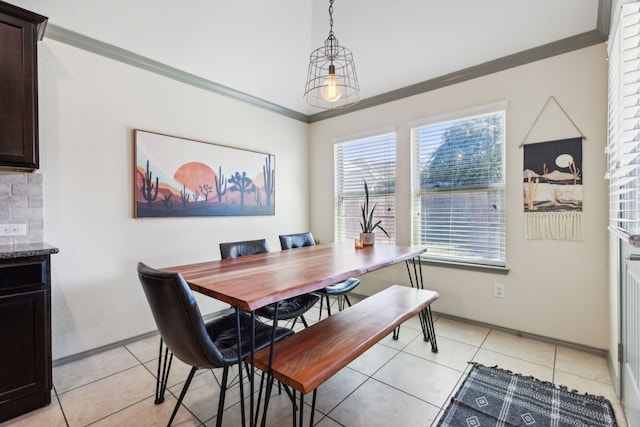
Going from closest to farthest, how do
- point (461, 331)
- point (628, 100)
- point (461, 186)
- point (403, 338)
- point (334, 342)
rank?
point (628, 100) → point (334, 342) → point (403, 338) → point (461, 331) → point (461, 186)

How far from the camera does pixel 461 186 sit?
119 inches

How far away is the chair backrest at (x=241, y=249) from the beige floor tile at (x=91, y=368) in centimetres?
108

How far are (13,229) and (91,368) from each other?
1139mm

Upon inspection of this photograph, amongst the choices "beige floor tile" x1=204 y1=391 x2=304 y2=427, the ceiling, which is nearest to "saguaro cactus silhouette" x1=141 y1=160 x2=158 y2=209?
the ceiling

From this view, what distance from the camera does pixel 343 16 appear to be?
107 inches

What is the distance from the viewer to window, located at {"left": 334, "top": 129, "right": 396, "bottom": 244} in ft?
11.7

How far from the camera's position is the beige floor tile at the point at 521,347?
2.30m

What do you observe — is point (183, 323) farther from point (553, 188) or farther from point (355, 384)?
point (553, 188)

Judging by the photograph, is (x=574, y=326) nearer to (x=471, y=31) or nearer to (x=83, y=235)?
(x=471, y=31)

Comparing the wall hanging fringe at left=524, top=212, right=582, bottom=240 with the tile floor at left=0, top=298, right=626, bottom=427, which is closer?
the tile floor at left=0, top=298, right=626, bottom=427

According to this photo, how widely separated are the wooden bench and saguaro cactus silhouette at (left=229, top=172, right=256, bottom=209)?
6.39 feet

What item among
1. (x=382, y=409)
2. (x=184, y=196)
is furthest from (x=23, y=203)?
(x=382, y=409)

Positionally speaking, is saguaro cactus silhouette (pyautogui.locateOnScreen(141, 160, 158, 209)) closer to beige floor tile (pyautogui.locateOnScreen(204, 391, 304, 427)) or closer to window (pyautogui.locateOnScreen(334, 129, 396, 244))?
beige floor tile (pyautogui.locateOnScreen(204, 391, 304, 427))

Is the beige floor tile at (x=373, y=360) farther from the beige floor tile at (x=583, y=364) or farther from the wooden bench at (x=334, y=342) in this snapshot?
the beige floor tile at (x=583, y=364)
